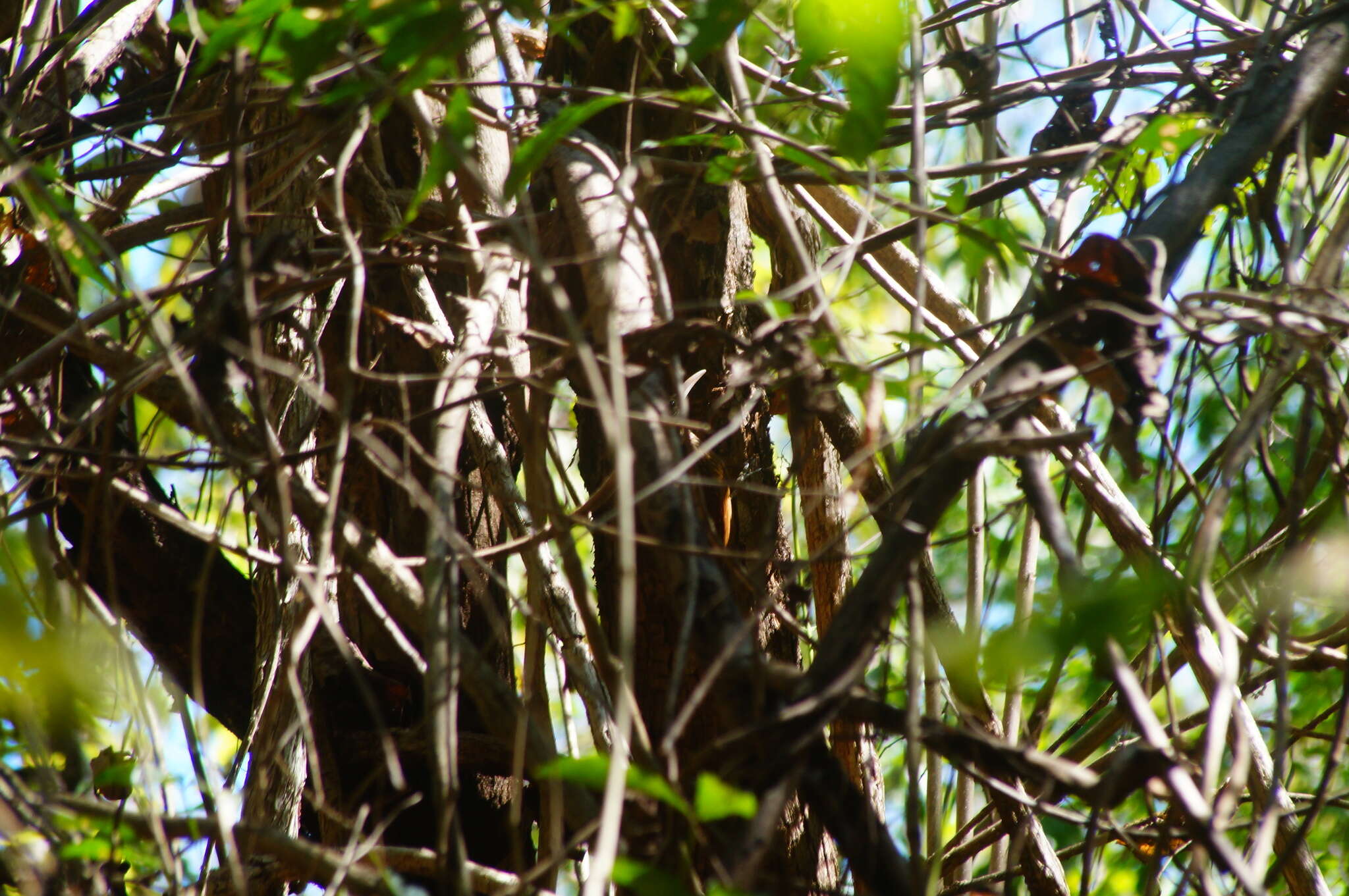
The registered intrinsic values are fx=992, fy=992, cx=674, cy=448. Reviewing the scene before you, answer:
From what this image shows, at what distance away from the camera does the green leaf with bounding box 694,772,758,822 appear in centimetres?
62

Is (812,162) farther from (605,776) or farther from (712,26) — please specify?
(605,776)

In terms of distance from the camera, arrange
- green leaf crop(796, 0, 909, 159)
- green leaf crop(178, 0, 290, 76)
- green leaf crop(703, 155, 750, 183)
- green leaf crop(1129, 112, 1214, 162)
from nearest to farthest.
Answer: green leaf crop(796, 0, 909, 159) < green leaf crop(178, 0, 290, 76) < green leaf crop(1129, 112, 1214, 162) < green leaf crop(703, 155, 750, 183)

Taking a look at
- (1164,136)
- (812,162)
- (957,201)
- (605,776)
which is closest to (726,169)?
(812,162)

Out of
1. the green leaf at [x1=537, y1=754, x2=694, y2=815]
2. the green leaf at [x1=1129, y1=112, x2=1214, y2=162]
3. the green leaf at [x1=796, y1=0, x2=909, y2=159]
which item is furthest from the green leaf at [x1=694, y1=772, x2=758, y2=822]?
the green leaf at [x1=1129, y1=112, x2=1214, y2=162]

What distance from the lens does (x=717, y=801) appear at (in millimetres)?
623

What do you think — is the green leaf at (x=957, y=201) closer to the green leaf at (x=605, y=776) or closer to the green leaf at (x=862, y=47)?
the green leaf at (x=862, y=47)

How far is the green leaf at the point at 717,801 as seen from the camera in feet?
2.04

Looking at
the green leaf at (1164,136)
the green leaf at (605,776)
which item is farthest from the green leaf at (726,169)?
the green leaf at (605,776)

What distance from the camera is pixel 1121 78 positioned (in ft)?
4.65

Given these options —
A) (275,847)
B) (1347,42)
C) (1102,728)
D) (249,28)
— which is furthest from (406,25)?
(1102,728)

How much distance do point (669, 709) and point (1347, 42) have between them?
1.10 metres

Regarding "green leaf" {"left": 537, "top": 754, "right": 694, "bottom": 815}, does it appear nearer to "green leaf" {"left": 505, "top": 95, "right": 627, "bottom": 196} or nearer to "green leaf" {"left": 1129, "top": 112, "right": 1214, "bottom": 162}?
"green leaf" {"left": 505, "top": 95, "right": 627, "bottom": 196}

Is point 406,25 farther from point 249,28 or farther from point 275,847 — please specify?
point 275,847

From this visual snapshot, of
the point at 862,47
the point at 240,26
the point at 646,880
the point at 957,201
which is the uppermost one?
the point at 240,26
